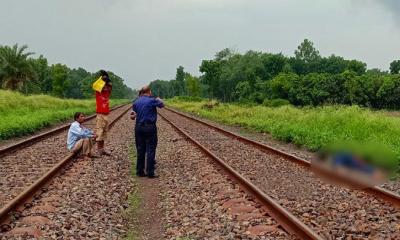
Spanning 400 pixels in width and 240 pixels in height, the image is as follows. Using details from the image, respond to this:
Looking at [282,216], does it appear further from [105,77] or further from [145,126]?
[105,77]

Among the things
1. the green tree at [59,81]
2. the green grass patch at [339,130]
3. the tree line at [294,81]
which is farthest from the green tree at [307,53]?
the green grass patch at [339,130]

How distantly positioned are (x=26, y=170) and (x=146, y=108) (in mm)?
2935

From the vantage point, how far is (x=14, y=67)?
63.3 metres

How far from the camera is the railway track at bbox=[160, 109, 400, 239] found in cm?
631

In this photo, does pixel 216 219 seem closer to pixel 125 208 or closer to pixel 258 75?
pixel 125 208

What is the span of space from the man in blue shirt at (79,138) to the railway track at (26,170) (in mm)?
376

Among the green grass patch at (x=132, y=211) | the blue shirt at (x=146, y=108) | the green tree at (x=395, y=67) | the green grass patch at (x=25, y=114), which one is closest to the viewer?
the green grass patch at (x=132, y=211)

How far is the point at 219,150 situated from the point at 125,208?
6.99m

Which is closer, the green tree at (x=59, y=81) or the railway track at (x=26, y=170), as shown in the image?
the railway track at (x=26, y=170)

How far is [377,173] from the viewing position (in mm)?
7430

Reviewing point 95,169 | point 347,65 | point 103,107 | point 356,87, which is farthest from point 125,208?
point 347,65

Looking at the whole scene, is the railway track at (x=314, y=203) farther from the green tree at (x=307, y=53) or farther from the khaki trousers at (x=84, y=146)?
the green tree at (x=307, y=53)

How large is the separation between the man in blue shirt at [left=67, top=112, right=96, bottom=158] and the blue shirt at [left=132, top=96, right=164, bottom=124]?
2.11m

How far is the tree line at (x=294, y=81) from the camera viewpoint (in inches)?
3708
